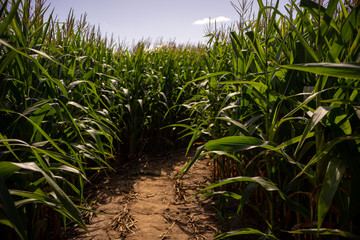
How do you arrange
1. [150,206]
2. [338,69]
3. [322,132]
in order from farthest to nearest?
[150,206] < [322,132] < [338,69]

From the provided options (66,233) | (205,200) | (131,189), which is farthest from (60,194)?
(131,189)

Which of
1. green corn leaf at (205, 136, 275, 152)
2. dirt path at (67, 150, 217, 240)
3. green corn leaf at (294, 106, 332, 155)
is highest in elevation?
green corn leaf at (294, 106, 332, 155)

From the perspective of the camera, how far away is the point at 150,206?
196 cm

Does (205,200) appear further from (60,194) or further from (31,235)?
(60,194)

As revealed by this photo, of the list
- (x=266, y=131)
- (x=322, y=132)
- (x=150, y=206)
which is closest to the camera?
(x=322, y=132)

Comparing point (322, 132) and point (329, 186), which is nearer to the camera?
point (329, 186)

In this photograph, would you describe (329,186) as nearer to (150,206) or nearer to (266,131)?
(266,131)

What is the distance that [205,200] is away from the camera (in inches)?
78.4

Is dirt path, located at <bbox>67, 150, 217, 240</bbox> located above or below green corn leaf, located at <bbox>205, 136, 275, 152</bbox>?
below

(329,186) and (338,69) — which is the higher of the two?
(338,69)

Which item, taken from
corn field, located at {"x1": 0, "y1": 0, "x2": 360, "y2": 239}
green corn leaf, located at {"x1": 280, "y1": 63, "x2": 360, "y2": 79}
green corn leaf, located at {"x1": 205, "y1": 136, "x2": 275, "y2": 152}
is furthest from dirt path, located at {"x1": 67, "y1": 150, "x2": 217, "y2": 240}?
green corn leaf, located at {"x1": 280, "y1": 63, "x2": 360, "y2": 79}

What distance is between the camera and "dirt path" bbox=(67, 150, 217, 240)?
1.60m

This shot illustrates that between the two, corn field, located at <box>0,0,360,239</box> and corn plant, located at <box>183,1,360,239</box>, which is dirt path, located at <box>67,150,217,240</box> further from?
corn plant, located at <box>183,1,360,239</box>

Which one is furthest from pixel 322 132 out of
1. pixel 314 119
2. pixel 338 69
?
pixel 338 69
